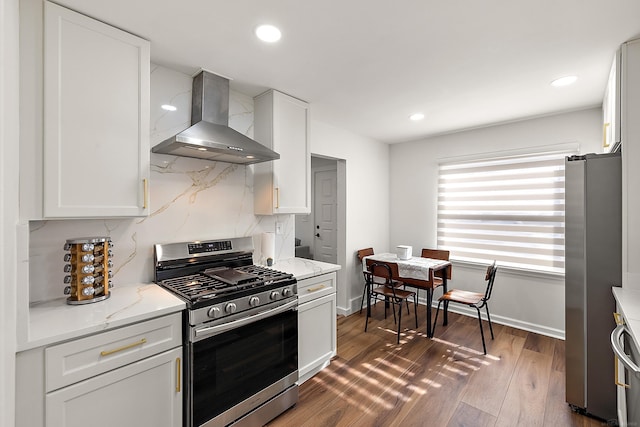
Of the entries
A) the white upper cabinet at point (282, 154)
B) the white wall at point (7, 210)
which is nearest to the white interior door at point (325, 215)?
the white upper cabinet at point (282, 154)

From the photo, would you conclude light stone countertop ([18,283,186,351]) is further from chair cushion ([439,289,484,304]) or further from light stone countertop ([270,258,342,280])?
chair cushion ([439,289,484,304])

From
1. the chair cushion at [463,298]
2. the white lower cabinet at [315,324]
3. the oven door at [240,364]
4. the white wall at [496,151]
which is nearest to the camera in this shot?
the oven door at [240,364]

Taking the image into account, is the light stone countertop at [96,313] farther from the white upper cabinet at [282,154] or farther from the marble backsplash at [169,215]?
the white upper cabinet at [282,154]

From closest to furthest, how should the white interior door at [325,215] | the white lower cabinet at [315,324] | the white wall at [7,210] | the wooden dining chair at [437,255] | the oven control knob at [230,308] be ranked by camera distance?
the white wall at [7,210] < the oven control knob at [230,308] < the white lower cabinet at [315,324] < the wooden dining chair at [437,255] < the white interior door at [325,215]

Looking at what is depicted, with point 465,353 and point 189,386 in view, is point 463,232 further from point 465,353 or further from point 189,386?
point 189,386

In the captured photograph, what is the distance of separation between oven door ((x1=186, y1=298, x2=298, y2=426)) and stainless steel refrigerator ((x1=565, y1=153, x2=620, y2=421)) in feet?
6.51

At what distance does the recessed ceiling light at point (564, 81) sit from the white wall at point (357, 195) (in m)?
2.20

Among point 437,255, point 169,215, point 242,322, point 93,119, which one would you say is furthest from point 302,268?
point 437,255

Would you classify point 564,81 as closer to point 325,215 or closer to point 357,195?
point 357,195

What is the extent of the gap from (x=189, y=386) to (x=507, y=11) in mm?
2704

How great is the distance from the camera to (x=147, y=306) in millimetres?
1574

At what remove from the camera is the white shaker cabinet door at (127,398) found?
4.23ft

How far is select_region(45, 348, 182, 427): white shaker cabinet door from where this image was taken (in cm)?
129

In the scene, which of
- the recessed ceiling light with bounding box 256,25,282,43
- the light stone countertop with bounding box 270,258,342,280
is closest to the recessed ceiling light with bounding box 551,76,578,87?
the recessed ceiling light with bounding box 256,25,282,43
